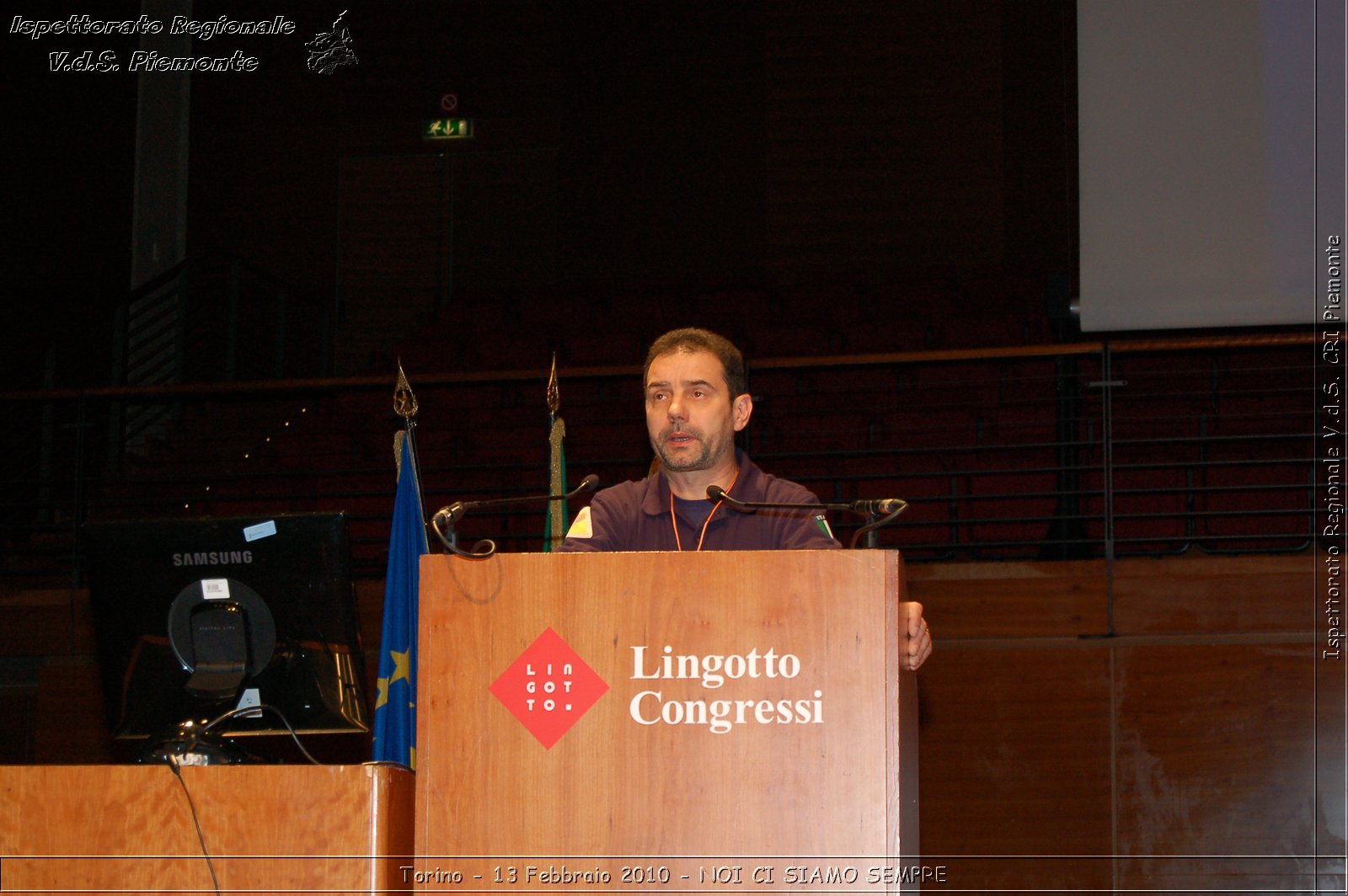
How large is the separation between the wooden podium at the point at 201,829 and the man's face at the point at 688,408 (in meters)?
0.96

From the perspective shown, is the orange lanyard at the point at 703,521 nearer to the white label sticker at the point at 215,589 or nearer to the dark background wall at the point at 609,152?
the white label sticker at the point at 215,589

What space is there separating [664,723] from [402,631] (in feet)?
5.94

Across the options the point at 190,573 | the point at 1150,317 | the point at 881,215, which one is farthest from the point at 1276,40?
the point at 881,215

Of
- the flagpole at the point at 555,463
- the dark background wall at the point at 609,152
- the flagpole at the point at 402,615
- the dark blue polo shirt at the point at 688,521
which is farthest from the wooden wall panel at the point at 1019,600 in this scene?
the dark background wall at the point at 609,152

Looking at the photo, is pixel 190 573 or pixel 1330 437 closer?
pixel 190 573

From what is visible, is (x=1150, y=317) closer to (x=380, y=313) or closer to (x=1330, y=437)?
(x=1330, y=437)

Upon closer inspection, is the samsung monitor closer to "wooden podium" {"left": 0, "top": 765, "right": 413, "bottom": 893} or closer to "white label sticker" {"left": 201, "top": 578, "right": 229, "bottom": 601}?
"white label sticker" {"left": 201, "top": 578, "right": 229, "bottom": 601}

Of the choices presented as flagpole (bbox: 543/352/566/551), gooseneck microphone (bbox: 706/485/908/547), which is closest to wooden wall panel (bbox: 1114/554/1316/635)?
flagpole (bbox: 543/352/566/551)

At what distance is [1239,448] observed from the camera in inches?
197

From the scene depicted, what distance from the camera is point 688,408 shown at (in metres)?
2.44

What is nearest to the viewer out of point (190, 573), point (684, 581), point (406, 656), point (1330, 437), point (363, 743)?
point (684, 581)

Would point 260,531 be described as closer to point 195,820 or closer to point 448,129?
point 195,820

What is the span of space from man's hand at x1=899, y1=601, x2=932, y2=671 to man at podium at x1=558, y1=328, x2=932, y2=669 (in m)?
0.56

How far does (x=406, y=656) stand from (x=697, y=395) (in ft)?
4.04
